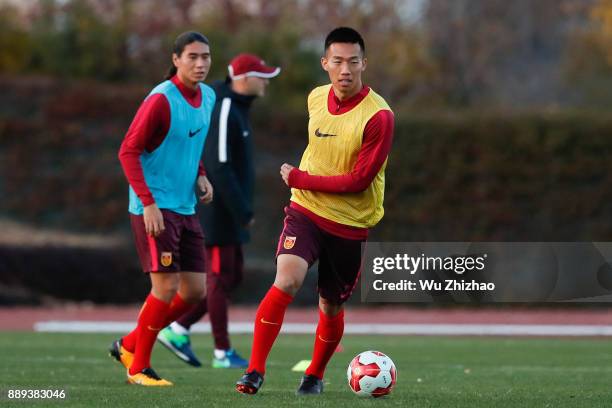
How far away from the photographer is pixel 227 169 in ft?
32.9

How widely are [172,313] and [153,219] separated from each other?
1.27 m

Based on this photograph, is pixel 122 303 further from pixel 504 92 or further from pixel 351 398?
pixel 504 92

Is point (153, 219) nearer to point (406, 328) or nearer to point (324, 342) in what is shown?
point (324, 342)

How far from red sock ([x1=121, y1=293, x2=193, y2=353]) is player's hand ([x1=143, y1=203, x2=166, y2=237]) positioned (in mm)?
931

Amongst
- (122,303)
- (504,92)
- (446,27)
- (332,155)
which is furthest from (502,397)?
(504,92)

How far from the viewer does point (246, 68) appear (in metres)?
10.2

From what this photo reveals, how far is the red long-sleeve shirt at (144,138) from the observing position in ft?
25.0

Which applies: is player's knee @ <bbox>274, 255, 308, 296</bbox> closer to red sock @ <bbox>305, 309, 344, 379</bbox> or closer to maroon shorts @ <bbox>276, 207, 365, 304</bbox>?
maroon shorts @ <bbox>276, 207, 365, 304</bbox>

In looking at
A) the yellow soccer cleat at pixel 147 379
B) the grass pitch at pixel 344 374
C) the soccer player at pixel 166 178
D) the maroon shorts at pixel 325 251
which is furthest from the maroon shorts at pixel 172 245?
the maroon shorts at pixel 325 251

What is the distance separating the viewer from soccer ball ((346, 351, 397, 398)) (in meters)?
7.04

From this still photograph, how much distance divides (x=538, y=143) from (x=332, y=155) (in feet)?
46.9

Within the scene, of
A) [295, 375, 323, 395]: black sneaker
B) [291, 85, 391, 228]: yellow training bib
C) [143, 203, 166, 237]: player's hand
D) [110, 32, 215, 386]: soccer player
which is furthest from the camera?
[110, 32, 215, 386]: soccer player

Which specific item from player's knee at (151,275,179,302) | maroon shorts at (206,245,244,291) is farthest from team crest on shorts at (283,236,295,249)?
maroon shorts at (206,245,244,291)

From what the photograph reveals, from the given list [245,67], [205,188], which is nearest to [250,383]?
[205,188]
